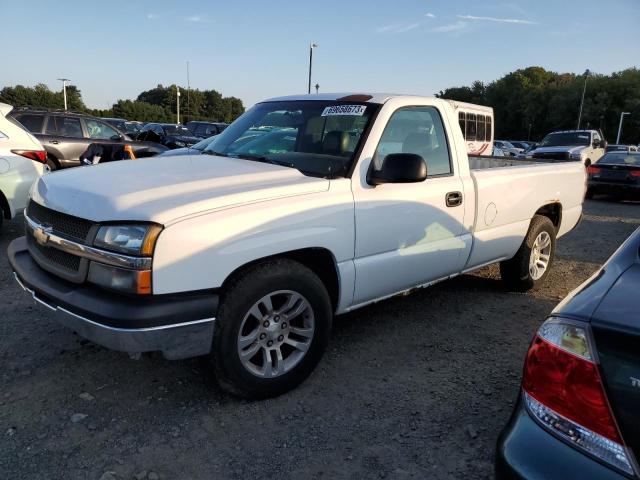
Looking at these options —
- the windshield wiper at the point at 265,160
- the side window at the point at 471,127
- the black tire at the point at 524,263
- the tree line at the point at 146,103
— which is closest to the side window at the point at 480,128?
the side window at the point at 471,127

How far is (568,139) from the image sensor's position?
18.3 m

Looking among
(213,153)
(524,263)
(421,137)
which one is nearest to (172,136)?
(213,153)

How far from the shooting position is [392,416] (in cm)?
297

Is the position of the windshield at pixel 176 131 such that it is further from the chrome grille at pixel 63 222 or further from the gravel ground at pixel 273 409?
the chrome grille at pixel 63 222

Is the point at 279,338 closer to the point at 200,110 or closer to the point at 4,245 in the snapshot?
the point at 4,245

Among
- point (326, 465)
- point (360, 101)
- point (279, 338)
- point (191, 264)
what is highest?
point (360, 101)

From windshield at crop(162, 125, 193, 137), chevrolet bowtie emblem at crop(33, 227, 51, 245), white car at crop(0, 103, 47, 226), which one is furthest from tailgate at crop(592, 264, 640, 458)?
windshield at crop(162, 125, 193, 137)

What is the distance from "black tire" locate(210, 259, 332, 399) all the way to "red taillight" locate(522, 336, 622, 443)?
59.5 inches

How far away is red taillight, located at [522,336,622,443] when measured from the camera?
4.75 feet

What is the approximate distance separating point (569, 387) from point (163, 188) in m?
2.19

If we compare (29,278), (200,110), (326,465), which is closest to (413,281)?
(326,465)

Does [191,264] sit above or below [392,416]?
above

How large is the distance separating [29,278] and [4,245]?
403cm

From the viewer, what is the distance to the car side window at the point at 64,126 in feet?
37.6
